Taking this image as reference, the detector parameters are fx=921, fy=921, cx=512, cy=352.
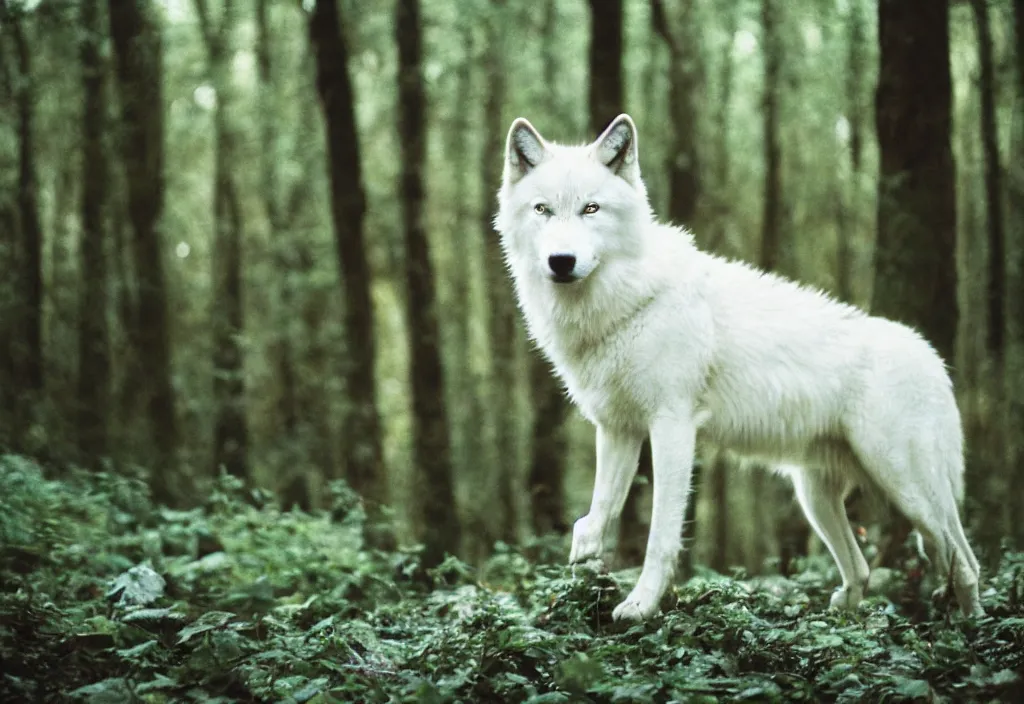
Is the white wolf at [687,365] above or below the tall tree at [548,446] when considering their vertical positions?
A: above

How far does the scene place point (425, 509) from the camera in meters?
10.2

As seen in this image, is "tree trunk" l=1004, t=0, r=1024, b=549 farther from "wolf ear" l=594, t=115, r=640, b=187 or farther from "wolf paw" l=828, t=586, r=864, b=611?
"wolf ear" l=594, t=115, r=640, b=187

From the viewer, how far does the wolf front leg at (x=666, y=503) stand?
15.5ft

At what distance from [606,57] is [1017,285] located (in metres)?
5.28

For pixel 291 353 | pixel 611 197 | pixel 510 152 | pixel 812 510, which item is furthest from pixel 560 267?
pixel 291 353

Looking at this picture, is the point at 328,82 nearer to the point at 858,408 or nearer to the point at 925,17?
the point at 925,17

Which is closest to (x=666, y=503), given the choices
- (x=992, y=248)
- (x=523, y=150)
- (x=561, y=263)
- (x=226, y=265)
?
(x=561, y=263)

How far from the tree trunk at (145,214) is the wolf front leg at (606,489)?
7202 millimetres

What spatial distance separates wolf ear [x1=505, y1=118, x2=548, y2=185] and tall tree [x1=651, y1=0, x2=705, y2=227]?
5.72 meters

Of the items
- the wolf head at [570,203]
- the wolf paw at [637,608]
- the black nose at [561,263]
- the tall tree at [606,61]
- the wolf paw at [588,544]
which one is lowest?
the wolf paw at [637,608]

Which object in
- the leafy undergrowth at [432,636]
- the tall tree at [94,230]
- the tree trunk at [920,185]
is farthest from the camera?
the tall tree at [94,230]

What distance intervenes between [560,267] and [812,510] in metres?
2.50

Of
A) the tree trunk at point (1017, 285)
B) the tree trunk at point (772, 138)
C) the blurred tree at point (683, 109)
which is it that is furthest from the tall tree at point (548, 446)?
the tree trunk at point (1017, 285)

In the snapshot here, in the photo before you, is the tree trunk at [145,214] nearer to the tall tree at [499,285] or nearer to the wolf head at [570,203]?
the tall tree at [499,285]
